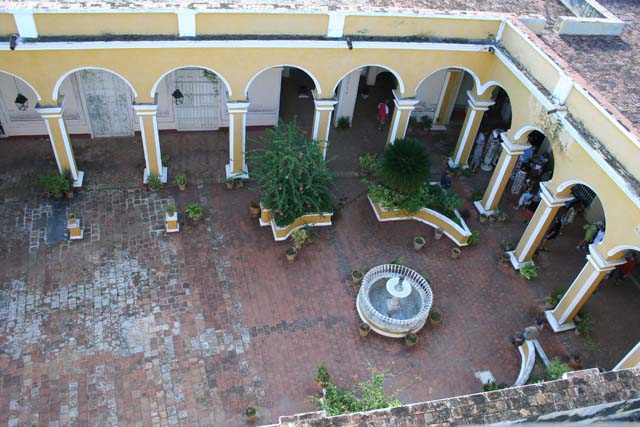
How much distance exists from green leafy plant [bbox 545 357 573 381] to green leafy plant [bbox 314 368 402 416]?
3.96m

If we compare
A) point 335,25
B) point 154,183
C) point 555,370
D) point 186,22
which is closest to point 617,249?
point 555,370

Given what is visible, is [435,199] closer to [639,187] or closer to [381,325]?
[381,325]

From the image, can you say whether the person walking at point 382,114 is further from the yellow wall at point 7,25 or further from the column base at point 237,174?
the yellow wall at point 7,25

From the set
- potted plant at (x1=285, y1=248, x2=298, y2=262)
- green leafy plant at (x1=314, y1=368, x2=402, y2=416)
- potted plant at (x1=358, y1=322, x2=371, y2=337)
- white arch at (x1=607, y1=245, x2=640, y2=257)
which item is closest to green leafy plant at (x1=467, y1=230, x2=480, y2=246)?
white arch at (x1=607, y1=245, x2=640, y2=257)

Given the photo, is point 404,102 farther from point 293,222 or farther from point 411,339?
point 411,339

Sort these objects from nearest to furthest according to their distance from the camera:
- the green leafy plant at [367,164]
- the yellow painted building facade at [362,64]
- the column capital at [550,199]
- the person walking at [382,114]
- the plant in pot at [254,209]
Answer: the yellow painted building facade at [362,64] → the column capital at [550,199] → the plant in pot at [254,209] → the green leafy plant at [367,164] → the person walking at [382,114]

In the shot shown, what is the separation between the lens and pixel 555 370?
13.4 meters

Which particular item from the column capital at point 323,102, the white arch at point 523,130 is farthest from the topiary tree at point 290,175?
the white arch at point 523,130

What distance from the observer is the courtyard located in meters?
13.2

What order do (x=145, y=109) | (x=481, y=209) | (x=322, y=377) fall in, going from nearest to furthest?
1. (x=322, y=377)
2. (x=145, y=109)
3. (x=481, y=209)

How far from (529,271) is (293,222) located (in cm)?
702

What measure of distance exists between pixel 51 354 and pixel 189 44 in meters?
8.44

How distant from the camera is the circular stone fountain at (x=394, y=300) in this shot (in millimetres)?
14664

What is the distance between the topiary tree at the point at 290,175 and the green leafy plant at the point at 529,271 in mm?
6238
